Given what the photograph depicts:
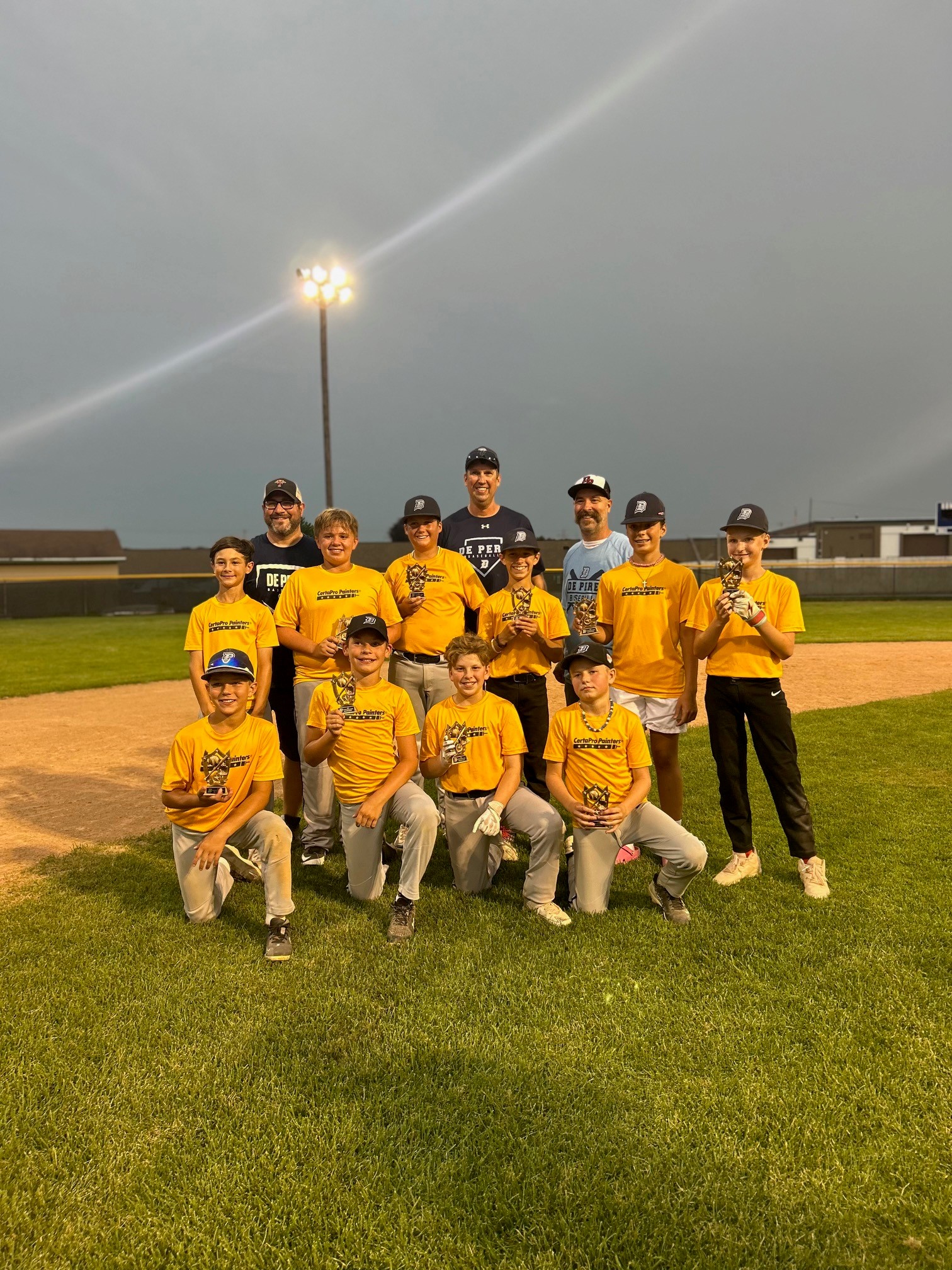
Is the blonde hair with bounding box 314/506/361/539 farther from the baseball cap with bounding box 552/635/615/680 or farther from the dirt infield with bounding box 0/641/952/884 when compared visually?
the dirt infield with bounding box 0/641/952/884

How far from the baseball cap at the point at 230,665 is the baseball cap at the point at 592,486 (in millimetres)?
2540

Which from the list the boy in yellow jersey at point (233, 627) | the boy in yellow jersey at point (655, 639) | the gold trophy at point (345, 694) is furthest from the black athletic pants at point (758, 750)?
the boy in yellow jersey at point (233, 627)

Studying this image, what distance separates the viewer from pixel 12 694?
1276 cm

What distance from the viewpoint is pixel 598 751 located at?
4191 millimetres

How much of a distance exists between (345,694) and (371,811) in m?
0.72

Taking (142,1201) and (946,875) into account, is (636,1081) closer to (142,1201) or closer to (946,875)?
(142,1201)

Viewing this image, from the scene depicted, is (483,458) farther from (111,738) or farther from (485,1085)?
(111,738)

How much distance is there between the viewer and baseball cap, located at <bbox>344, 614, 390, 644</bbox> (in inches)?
169

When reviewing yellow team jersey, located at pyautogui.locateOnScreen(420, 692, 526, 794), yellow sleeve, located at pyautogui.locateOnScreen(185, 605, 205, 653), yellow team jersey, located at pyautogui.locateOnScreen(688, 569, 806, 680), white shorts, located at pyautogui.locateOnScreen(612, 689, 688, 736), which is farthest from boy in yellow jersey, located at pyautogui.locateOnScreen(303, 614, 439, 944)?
yellow team jersey, located at pyautogui.locateOnScreen(688, 569, 806, 680)

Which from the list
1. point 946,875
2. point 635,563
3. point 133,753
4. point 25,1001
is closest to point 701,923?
point 946,875

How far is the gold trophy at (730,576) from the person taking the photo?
4035 mm

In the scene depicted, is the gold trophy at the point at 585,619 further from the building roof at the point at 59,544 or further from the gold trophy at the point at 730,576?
the building roof at the point at 59,544

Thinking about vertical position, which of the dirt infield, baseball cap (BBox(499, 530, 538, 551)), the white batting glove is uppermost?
baseball cap (BBox(499, 530, 538, 551))

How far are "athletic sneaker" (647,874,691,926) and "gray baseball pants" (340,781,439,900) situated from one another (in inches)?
50.9
